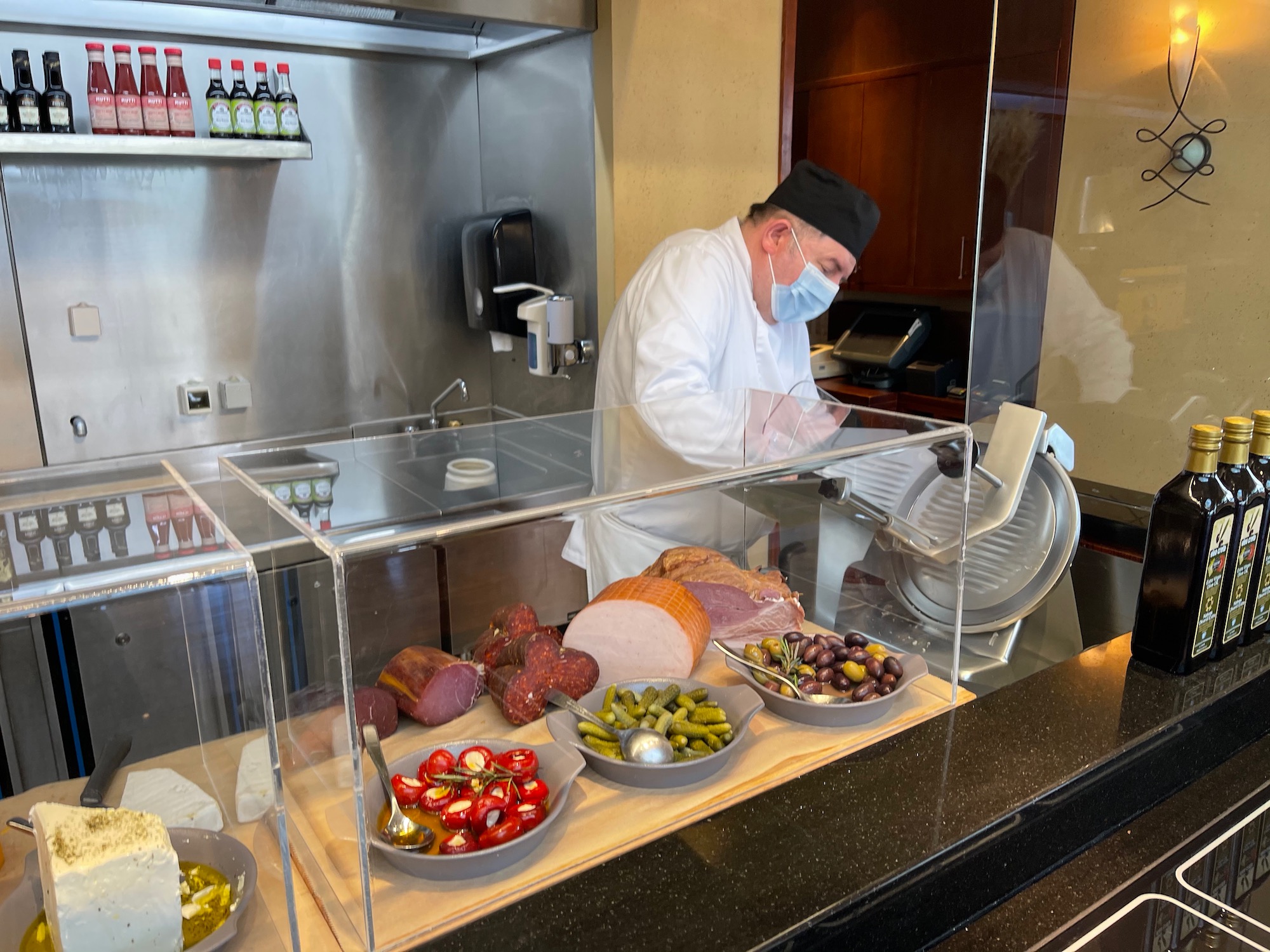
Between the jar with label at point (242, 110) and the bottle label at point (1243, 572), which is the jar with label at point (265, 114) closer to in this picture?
the jar with label at point (242, 110)

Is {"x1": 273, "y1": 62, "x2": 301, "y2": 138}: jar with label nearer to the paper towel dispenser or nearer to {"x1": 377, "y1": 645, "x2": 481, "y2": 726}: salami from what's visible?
the paper towel dispenser

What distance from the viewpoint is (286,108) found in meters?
2.62

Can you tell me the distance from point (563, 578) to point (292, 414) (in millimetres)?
2259

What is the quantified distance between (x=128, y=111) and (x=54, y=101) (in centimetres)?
16

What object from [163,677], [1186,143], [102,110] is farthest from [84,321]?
[1186,143]

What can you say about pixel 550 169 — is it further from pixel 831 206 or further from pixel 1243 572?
pixel 1243 572

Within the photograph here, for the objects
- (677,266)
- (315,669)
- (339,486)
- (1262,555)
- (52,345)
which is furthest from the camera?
(52,345)

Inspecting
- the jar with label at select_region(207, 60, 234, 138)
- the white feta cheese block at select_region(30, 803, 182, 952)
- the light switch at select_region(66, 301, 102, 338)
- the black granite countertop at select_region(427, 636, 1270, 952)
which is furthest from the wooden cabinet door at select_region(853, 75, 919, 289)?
the white feta cheese block at select_region(30, 803, 182, 952)

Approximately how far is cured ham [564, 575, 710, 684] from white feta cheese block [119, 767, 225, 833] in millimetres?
384

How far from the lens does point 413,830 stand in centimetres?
76

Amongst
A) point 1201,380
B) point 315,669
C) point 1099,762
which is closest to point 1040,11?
point 1201,380

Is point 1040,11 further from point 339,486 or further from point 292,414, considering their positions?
point 292,414

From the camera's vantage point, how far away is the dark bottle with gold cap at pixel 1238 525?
1.12m

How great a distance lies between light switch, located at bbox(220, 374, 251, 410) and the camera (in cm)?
283
